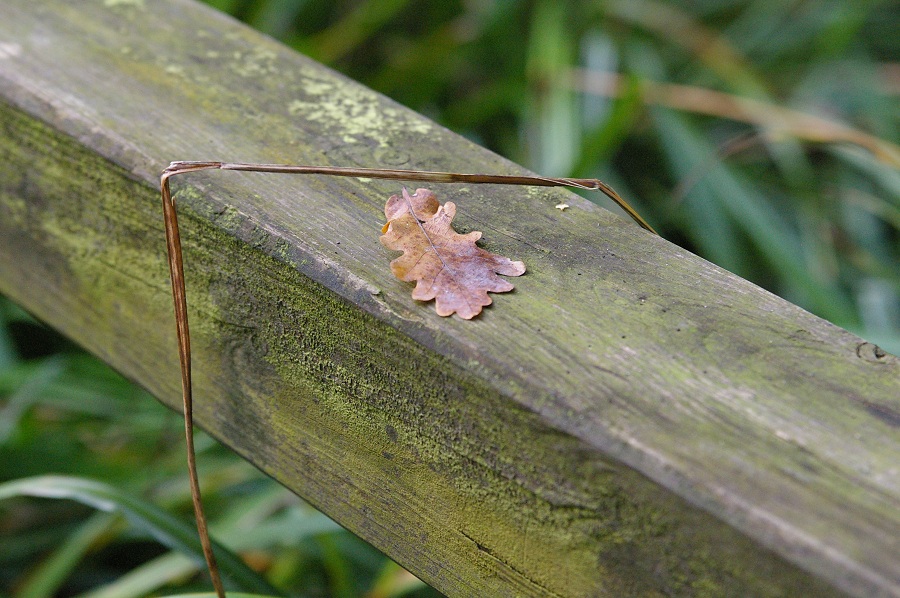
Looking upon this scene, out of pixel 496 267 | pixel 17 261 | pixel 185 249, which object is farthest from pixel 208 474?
pixel 496 267

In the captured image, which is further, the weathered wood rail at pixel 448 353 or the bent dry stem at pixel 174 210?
the bent dry stem at pixel 174 210

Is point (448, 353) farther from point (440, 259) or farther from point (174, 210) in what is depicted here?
point (174, 210)

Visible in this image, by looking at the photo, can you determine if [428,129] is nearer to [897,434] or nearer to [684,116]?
[897,434]

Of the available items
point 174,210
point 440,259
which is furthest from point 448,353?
point 174,210

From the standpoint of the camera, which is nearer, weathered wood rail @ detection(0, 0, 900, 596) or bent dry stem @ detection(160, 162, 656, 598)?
weathered wood rail @ detection(0, 0, 900, 596)
